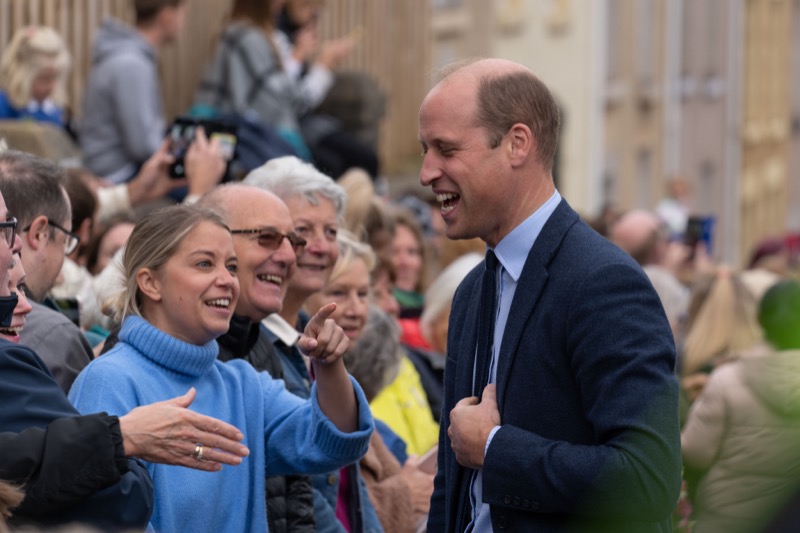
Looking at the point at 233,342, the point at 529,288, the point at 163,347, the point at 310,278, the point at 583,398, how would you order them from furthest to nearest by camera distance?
1. the point at 310,278
2. the point at 233,342
3. the point at 163,347
4. the point at 529,288
5. the point at 583,398

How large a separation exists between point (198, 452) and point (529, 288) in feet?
3.01

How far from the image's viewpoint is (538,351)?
400 centimetres

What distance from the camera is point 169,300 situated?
454cm

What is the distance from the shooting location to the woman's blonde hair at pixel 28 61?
868cm

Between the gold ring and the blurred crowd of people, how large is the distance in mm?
14

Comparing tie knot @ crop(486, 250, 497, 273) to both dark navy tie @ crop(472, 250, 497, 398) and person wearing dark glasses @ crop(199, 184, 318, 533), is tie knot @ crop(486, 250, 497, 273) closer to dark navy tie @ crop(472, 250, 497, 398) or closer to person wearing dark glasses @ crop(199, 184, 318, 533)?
dark navy tie @ crop(472, 250, 497, 398)

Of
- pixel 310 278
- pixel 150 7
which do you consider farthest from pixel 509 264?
pixel 150 7

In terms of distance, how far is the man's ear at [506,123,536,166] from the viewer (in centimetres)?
412

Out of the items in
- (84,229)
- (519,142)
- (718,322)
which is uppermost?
(519,142)

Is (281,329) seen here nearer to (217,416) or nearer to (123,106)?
(217,416)

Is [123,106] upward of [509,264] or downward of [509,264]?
downward

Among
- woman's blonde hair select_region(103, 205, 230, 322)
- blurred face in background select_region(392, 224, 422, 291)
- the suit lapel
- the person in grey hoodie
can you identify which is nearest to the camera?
the suit lapel

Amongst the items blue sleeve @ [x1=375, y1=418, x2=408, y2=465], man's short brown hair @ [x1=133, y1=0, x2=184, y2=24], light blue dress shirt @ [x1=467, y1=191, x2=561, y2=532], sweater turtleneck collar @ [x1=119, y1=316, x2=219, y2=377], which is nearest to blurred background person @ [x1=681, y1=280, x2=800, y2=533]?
blue sleeve @ [x1=375, y1=418, x2=408, y2=465]

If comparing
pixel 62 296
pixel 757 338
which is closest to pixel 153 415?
pixel 62 296
